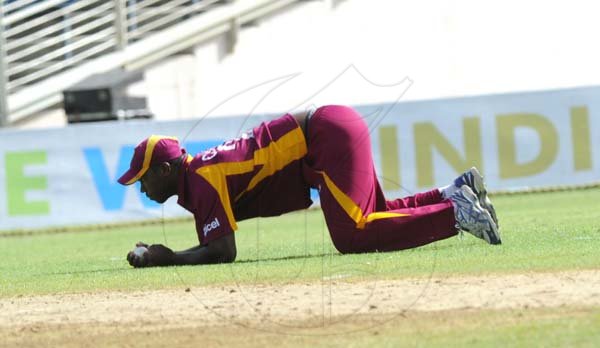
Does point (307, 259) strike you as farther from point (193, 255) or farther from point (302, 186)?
point (193, 255)

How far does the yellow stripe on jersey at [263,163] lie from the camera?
30.5 feet

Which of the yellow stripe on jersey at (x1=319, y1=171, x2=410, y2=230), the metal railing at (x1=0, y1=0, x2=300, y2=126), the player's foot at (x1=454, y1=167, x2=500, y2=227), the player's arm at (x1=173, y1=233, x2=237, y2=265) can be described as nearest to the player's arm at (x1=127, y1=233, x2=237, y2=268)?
the player's arm at (x1=173, y1=233, x2=237, y2=265)

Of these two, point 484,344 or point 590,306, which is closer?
point 484,344

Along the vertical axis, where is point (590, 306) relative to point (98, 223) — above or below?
above

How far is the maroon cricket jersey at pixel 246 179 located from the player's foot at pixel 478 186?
128 cm

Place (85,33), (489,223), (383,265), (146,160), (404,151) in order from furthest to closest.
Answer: (85,33) < (404,151) < (146,160) < (489,223) < (383,265)

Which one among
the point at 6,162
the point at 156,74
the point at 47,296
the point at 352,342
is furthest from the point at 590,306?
the point at 156,74

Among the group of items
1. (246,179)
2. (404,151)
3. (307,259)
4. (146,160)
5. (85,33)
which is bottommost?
(404,151)

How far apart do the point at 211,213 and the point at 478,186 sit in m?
2.14

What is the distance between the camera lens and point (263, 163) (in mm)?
9453

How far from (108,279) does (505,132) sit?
11001 millimetres

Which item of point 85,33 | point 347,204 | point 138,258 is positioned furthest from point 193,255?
point 85,33

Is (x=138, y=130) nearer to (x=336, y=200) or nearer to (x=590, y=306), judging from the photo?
(x=336, y=200)

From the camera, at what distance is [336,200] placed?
368 inches
